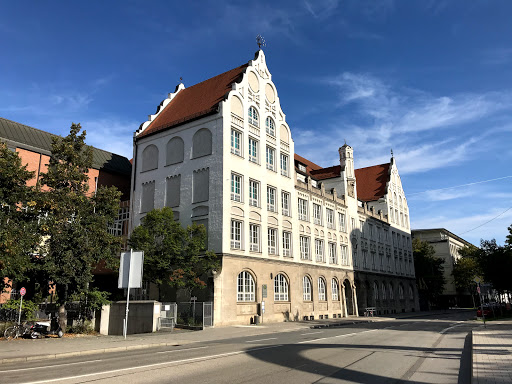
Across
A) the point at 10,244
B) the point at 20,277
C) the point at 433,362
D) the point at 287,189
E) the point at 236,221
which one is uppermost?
the point at 287,189

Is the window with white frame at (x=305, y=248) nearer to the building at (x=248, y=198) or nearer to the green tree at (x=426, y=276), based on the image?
the building at (x=248, y=198)

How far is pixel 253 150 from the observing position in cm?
3697

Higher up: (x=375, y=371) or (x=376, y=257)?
(x=376, y=257)

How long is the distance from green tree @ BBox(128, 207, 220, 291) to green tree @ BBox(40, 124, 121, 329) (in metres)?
4.79

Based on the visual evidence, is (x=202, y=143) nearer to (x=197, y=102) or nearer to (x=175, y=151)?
(x=175, y=151)

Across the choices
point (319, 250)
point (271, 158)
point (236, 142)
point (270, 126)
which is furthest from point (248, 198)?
point (319, 250)

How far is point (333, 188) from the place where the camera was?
5047cm

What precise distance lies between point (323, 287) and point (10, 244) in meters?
32.7

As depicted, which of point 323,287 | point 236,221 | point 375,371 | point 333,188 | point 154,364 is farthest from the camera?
point 333,188

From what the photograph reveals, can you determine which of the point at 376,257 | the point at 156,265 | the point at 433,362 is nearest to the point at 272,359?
the point at 433,362

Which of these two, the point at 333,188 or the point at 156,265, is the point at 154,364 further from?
the point at 333,188

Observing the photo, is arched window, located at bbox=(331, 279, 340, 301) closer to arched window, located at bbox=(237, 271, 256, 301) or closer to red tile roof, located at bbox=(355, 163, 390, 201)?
arched window, located at bbox=(237, 271, 256, 301)

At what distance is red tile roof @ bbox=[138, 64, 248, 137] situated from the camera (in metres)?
36.2

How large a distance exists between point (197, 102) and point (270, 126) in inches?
291
